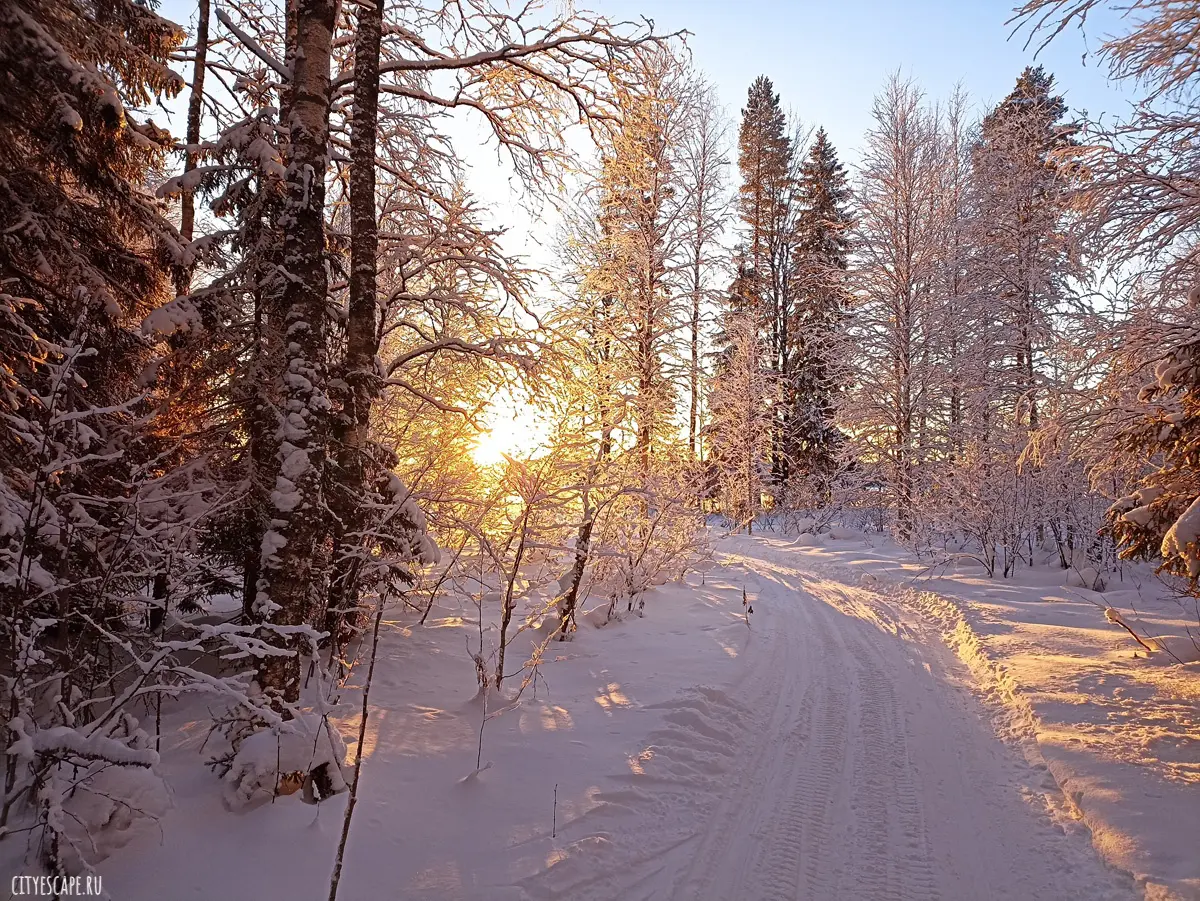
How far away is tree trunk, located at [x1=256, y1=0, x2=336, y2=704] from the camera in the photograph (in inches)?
159

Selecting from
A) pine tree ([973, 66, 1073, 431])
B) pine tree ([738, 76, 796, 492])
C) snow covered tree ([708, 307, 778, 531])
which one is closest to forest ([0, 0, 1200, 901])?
snow covered tree ([708, 307, 778, 531])

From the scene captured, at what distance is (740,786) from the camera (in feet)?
15.0

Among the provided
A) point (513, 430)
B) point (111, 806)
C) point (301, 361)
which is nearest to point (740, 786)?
point (111, 806)

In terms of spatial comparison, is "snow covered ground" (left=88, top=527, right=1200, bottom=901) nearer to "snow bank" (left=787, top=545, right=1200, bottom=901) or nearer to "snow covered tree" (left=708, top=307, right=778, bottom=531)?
"snow bank" (left=787, top=545, right=1200, bottom=901)

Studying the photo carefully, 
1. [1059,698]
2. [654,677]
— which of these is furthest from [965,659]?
[654,677]

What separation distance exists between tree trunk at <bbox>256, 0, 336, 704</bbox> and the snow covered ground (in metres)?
1.08

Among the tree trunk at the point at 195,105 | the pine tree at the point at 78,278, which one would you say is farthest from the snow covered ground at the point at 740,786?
the tree trunk at the point at 195,105

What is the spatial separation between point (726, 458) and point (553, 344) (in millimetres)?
10963

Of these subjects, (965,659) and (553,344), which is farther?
(965,659)

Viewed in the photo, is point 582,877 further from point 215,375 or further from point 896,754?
point 215,375

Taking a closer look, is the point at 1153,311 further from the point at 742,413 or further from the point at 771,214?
the point at 771,214

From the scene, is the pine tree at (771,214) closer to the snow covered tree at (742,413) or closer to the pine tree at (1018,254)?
the snow covered tree at (742,413)

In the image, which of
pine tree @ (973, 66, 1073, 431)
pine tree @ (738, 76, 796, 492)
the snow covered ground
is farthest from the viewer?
pine tree @ (738, 76, 796, 492)

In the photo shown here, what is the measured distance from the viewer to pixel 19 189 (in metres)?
4.29
